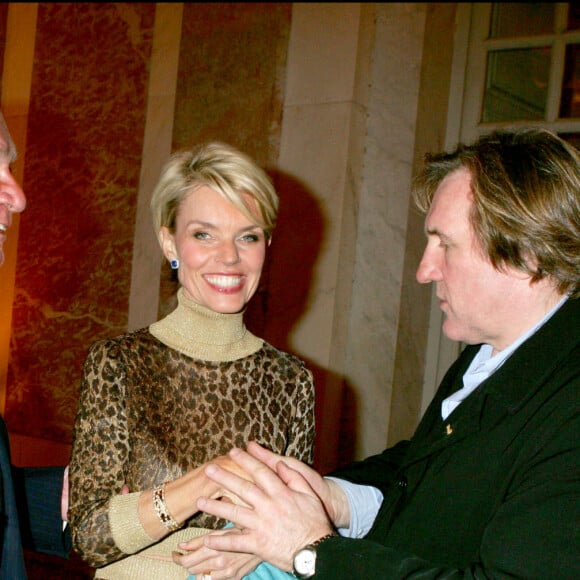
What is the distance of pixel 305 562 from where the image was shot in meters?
1.50

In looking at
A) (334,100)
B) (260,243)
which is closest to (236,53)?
(334,100)

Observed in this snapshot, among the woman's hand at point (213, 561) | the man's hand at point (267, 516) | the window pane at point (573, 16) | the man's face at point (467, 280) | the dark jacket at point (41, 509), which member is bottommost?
the dark jacket at point (41, 509)

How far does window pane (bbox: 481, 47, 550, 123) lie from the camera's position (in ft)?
13.5

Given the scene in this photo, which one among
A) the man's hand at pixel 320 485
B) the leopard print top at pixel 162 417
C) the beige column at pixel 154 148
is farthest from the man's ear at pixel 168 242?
the beige column at pixel 154 148

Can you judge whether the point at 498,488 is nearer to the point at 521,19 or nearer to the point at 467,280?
the point at 467,280

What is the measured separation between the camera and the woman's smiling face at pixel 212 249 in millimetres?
2133

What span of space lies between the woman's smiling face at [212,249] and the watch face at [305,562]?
82 cm

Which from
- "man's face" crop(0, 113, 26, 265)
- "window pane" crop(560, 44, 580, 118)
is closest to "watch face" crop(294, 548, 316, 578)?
"man's face" crop(0, 113, 26, 265)

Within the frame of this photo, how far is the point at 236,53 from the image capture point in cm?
408

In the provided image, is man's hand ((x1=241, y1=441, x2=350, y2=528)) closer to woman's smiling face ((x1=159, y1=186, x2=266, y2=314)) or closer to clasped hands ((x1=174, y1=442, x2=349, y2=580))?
clasped hands ((x1=174, y1=442, x2=349, y2=580))

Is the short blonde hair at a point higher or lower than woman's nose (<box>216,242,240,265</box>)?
higher

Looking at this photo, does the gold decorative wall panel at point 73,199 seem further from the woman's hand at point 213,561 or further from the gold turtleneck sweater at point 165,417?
the woman's hand at point 213,561

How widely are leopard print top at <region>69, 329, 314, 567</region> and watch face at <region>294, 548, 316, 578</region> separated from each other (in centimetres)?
51

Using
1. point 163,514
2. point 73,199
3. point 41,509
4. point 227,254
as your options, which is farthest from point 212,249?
point 73,199
